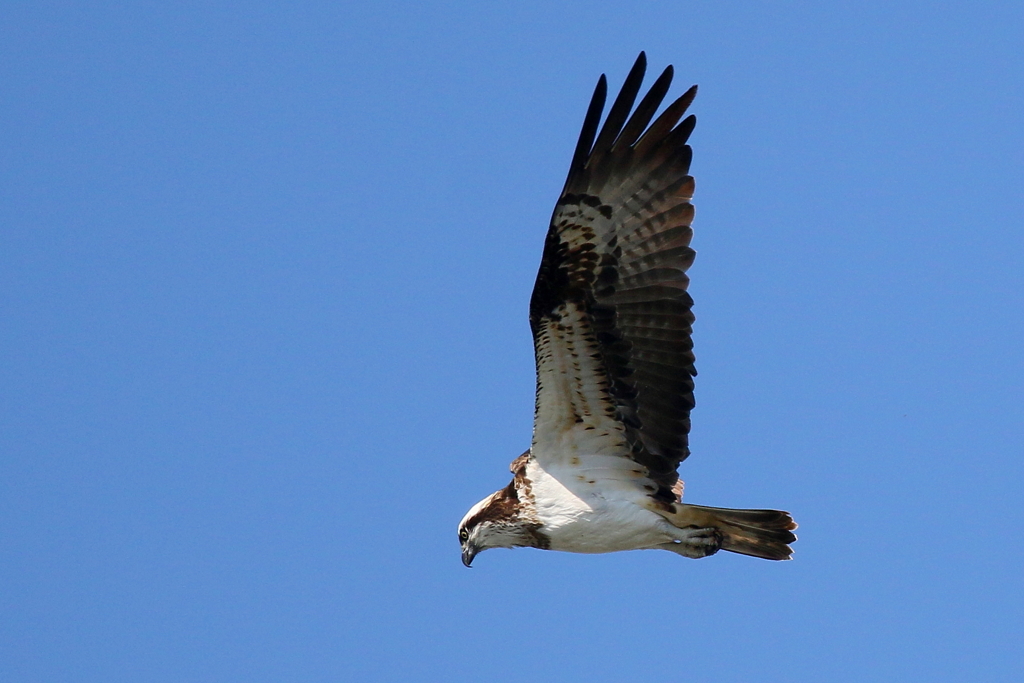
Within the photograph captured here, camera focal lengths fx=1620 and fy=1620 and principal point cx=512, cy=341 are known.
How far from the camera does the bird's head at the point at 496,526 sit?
35.9 ft

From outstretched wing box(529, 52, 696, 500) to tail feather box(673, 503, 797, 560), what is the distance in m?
0.65

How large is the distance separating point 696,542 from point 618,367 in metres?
1.36

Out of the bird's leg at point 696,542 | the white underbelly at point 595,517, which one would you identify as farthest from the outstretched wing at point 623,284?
the bird's leg at point 696,542

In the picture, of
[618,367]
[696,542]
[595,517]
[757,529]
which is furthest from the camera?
[757,529]

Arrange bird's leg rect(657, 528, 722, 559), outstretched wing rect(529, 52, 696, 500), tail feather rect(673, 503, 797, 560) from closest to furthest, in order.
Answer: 1. outstretched wing rect(529, 52, 696, 500)
2. bird's leg rect(657, 528, 722, 559)
3. tail feather rect(673, 503, 797, 560)

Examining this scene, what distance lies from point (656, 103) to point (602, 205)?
2.46ft

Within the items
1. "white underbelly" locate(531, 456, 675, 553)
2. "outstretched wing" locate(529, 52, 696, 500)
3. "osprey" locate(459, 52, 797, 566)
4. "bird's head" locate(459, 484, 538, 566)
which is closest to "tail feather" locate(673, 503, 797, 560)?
"osprey" locate(459, 52, 797, 566)

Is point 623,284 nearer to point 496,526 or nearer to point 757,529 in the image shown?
point 496,526

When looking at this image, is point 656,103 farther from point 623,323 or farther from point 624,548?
point 624,548

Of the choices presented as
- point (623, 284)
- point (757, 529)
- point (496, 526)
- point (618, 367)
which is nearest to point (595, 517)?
point (496, 526)

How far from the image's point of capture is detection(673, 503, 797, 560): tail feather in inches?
436

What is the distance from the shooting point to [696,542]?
36.1ft

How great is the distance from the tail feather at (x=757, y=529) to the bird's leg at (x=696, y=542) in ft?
0.20

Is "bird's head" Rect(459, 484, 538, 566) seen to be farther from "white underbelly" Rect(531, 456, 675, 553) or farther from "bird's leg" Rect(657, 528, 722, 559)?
"bird's leg" Rect(657, 528, 722, 559)
